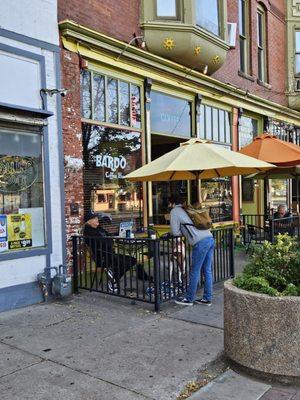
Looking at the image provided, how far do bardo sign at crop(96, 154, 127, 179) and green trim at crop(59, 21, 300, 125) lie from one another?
189 centimetres

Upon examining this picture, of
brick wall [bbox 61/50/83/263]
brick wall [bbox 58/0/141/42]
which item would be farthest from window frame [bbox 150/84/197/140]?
brick wall [bbox 61/50/83/263]

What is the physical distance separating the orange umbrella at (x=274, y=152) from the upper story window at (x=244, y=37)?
475 centimetres

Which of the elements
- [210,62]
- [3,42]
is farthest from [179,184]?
[3,42]

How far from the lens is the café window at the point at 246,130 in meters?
13.4

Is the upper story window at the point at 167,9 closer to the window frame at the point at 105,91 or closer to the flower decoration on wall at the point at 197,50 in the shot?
the flower decoration on wall at the point at 197,50

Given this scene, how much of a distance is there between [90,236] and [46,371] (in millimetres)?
3134

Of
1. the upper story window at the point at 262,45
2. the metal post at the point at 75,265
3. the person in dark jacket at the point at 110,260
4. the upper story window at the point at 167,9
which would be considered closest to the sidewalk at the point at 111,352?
the person in dark jacket at the point at 110,260

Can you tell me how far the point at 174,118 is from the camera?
10.6 meters

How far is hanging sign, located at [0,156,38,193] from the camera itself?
21.1ft

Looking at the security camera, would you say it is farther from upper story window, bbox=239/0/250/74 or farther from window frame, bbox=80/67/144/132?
upper story window, bbox=239/0/250/74

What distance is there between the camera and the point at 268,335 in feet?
13.1

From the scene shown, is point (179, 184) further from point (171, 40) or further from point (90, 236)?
point (90, 236)

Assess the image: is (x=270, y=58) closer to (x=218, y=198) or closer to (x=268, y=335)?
(x=218, y=198)

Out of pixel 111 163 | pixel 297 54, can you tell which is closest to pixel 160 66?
pixel 111 163
